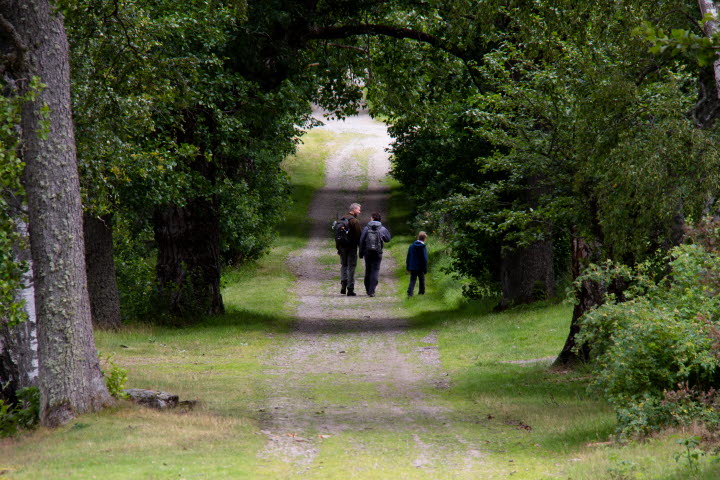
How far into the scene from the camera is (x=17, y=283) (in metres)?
8.66

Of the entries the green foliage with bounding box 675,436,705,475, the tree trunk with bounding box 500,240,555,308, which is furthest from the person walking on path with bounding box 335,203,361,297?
the green foliage with bounding box 675,436,705,475

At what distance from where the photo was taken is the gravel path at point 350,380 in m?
8.28

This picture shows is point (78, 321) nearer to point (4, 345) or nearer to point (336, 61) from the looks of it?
point (4, 345)

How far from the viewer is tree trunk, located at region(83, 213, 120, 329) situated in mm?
16266

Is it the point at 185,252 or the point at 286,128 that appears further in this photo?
the point at 286,128

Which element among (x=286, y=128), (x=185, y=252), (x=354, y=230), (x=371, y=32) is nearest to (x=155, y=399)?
(x=185, y=252)

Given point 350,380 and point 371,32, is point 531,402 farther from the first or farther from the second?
point 371,32

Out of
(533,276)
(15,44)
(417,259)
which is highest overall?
(15,44)

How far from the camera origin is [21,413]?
8.61m

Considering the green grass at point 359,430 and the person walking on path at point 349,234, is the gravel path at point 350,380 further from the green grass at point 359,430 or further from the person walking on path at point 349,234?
the person walking on path at point 349,234

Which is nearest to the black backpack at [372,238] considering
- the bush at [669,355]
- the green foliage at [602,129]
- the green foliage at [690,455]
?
the green foliage at [602,129]

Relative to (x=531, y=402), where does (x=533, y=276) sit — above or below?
above

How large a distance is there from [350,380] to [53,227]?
516 centimetres

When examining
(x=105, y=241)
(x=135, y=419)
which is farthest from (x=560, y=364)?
(x=105, y=241)
